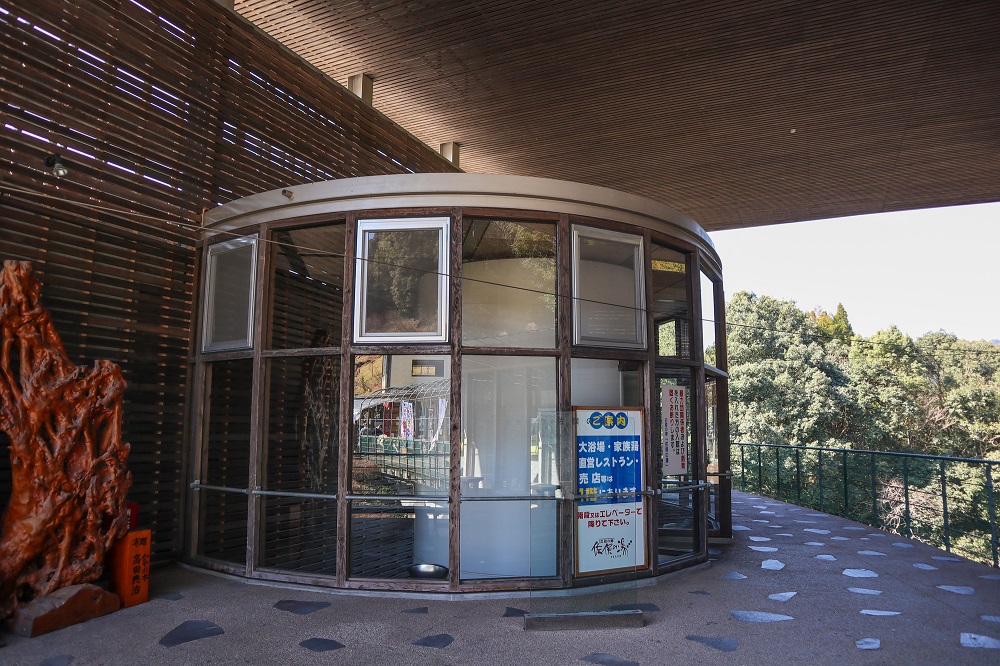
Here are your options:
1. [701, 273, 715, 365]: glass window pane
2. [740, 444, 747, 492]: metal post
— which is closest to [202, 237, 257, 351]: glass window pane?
[701, 273, 715, 365]: glass window pane

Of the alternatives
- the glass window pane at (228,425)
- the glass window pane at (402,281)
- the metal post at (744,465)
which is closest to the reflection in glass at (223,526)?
the glass window pane at (228,425)

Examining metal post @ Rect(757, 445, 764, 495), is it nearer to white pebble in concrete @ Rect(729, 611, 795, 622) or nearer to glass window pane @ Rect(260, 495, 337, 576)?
white pebble in concrete @ Rect(729, 611, 795, 622)

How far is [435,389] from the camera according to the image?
233 inches

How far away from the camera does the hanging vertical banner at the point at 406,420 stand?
237 inches

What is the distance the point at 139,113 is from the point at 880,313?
48.7 m

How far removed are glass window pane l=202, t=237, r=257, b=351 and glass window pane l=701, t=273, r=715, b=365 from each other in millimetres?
4565

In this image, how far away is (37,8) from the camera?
5.50m

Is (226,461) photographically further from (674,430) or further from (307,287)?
(674,430)

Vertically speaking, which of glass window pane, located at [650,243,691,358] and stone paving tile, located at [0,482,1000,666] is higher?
glass window pane, located at [650,243,691,358]

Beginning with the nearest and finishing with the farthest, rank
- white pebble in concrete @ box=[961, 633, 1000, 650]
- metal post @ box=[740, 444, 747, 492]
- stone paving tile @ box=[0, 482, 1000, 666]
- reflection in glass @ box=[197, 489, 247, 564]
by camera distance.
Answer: stone paving tile @ box=[0, 482, 1000, 666] < white pebble in concrete @ box=[961, 633, 1000, 650] < reflection in glass @ box=[197, 489, 247, 564] < metal post @ box=[740, 444, 747, 492]

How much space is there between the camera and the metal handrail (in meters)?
8.63

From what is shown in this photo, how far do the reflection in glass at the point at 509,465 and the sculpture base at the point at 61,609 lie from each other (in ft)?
8.85

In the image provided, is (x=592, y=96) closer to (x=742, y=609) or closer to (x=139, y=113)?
(x=139, y=113)

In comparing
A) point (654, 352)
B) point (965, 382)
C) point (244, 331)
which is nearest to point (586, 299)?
point (654, 352)
